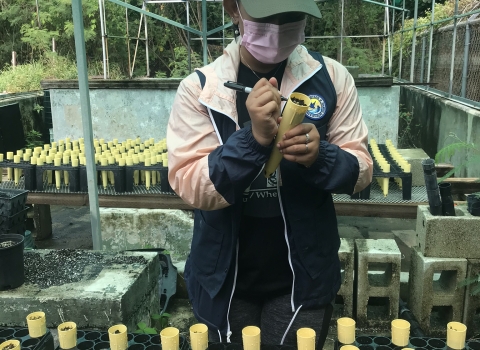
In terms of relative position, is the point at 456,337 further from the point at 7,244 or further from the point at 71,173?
the point at 71,173

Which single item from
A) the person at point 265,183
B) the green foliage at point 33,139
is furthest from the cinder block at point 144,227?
the green foliage at point 33,139

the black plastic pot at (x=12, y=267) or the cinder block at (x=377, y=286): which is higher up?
the black plastic pot at (x=12, y=267)

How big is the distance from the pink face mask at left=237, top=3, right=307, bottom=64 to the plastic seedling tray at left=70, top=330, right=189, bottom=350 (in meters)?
0.98

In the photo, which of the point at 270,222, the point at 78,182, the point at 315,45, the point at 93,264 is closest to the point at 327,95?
the point at 270,222

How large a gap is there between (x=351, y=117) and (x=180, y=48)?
1586 cm

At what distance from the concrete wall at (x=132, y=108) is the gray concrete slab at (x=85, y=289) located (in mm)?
4270

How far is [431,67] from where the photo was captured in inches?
361

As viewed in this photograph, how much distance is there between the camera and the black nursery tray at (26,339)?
4.80ft

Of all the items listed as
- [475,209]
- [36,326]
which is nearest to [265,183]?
[36,326]

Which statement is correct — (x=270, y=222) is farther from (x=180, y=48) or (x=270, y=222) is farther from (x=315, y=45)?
(x=180, y=48)

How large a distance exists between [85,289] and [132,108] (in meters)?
4.86

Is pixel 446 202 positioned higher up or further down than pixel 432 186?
further down

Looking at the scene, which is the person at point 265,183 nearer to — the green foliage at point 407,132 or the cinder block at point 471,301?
the cinder block at point 471,301

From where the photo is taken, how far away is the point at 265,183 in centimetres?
158
